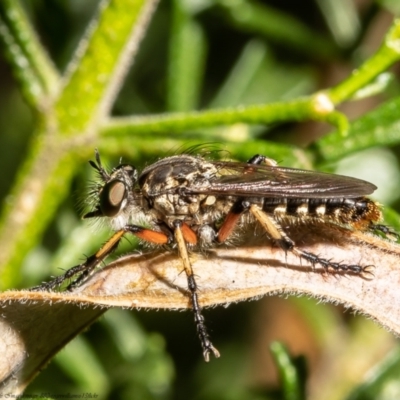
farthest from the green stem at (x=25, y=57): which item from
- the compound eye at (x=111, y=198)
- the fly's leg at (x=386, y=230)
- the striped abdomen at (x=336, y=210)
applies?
the fly's leg at (x=386, y=230)

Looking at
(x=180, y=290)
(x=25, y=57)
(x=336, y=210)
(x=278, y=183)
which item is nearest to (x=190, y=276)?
(x=180, y=290)

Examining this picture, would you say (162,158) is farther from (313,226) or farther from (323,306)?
(323,306)

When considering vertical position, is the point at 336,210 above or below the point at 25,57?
below

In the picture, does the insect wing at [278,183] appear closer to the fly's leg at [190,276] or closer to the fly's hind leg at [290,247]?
the fly's hind leg at [290,247]

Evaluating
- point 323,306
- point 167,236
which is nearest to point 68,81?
point 167,236

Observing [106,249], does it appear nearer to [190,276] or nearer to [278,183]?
[190,276]

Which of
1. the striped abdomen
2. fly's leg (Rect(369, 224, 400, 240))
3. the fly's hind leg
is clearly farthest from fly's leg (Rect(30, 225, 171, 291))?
fly's leg (Rect(369, 224, 400, 240))

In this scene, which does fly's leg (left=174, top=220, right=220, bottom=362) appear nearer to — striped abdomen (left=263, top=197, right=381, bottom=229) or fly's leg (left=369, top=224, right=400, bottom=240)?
striped abdomen (left=263, top=197, right=381, bottom=229)
